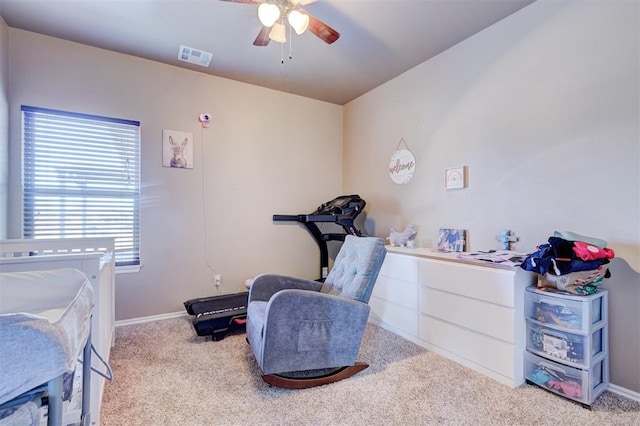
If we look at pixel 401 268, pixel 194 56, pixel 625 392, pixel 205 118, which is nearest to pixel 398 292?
pixel 401 268

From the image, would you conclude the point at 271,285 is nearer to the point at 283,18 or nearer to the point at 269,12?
the point at 269,12

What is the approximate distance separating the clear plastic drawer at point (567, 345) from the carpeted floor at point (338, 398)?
241 mm

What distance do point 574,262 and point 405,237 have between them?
4.98 ft

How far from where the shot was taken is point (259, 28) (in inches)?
102

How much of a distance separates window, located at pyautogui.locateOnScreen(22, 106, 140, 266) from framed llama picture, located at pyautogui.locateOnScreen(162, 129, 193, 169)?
26 cm

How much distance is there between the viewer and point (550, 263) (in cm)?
180

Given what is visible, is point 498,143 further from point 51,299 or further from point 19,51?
point 19,51

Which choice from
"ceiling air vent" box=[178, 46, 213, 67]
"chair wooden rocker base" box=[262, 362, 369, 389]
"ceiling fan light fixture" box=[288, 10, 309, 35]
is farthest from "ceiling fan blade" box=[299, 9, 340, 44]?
"chair wooden rocker base" box=[262, 362, 369, 389]

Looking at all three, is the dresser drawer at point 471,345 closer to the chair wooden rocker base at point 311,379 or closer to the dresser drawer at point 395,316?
the dresser drawer at point 395,316

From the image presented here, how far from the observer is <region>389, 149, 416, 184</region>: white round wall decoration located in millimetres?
3285

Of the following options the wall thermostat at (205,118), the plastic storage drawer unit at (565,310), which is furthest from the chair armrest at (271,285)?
the wall thermostat at (205,118)

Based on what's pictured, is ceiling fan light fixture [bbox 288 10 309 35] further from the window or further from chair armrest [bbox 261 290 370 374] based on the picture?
the window

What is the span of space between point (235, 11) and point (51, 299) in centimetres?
231

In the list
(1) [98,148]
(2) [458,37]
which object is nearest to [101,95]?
(1) [98,148]
